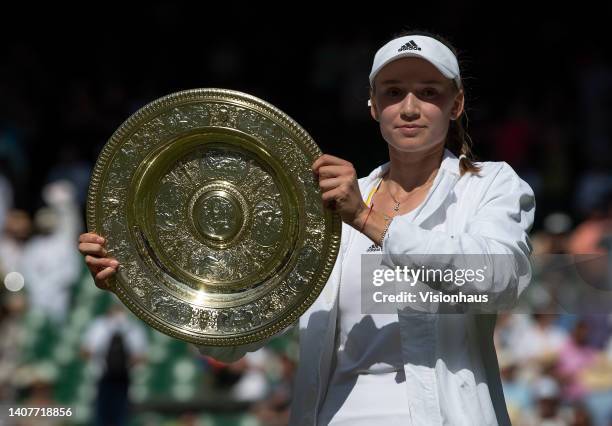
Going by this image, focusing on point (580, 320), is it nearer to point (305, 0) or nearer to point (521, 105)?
point (521, 105)

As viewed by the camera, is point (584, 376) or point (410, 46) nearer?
point (410, 46)

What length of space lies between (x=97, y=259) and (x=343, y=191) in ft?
2.26

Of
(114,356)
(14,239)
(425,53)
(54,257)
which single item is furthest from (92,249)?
(14,239)

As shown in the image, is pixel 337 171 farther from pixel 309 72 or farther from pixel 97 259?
pixel 309 72

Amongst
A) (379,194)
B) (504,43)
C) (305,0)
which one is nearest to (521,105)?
(504,43)

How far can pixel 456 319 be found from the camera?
2973 millimetres

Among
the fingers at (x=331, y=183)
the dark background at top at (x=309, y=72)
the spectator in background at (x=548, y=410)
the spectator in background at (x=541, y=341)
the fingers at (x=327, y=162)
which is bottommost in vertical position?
the fingers at (x=331, y=183)

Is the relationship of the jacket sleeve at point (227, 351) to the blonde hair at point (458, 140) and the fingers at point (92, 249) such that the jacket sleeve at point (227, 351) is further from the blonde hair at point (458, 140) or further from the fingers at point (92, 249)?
the blonde hair at point (458, 140)

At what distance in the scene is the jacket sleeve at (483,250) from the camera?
2.79 m

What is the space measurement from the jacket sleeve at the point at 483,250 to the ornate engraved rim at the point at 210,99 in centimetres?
27

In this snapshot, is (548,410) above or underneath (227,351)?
above

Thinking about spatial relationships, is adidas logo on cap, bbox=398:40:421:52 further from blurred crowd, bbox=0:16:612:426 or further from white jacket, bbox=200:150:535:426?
blurred crowd, bbox=0:16:612:426

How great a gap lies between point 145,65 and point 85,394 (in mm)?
5714

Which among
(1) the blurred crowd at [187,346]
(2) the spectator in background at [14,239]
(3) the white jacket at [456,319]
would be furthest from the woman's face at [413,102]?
(2) the spectator in background at [14,239]
